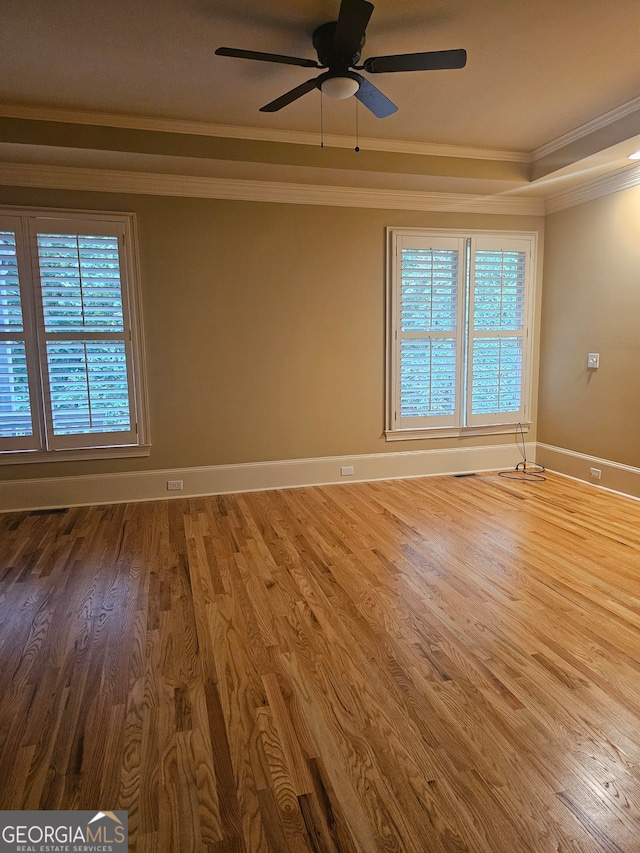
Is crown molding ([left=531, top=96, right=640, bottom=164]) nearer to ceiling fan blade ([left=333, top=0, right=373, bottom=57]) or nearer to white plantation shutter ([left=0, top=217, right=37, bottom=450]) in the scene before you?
ceiling fan blade ([left=333, top=0, right=373, bottom=57])

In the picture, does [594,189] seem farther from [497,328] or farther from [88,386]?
[88,386]

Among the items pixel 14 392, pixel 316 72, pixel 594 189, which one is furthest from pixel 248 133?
pixel 594 189

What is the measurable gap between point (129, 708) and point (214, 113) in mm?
3711

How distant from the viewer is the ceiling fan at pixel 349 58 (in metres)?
2.25

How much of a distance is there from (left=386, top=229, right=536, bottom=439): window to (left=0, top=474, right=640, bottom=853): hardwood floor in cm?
172

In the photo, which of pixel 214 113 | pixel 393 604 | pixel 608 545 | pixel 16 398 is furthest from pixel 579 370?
pixel 16 398

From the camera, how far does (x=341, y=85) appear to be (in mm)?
2637

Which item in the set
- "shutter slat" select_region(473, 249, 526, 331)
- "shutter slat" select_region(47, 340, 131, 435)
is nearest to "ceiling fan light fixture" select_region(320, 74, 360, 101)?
"shutter slat" select_region(47, 340, 131, 435)

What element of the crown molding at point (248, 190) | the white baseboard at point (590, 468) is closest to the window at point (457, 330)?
the crown molding at point (248, 190)

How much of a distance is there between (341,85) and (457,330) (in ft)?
9.30

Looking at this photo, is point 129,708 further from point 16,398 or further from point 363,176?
point 363,176

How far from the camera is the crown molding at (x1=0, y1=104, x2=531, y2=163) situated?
11.2 ft

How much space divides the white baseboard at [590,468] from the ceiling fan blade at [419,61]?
11.6 feet

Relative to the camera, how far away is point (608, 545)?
3.34m
